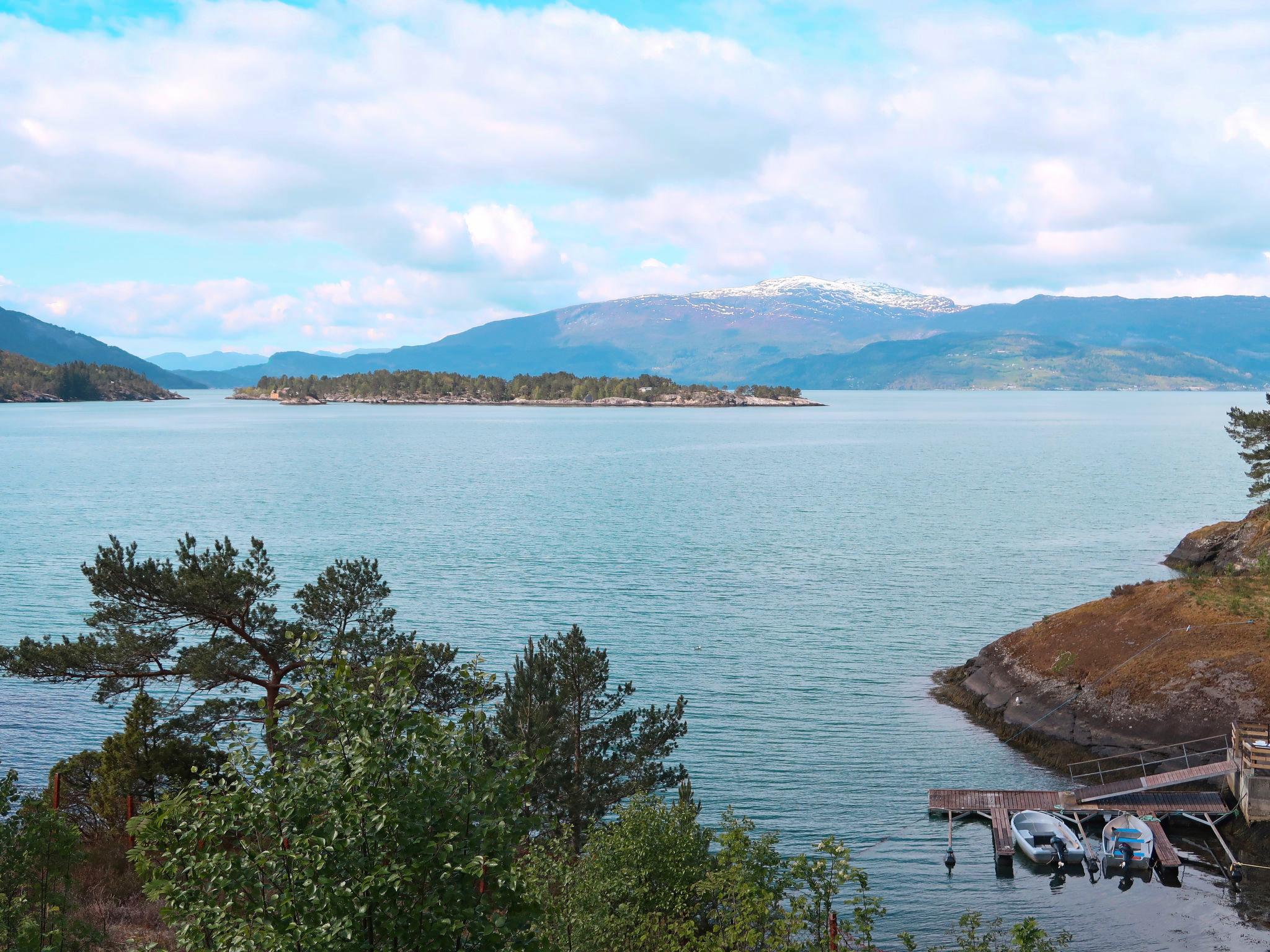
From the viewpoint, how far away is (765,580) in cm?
7406

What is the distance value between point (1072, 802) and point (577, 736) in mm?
20057

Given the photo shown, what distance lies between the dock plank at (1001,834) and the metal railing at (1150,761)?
19.2 feet

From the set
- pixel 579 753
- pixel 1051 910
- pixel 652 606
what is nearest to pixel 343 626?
pixel 579 753

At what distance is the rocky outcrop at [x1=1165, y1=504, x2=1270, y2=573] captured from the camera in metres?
69.2

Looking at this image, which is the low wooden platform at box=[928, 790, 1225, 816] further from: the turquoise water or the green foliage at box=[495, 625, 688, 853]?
the green foliage at box=[495, 625, 688, 853]

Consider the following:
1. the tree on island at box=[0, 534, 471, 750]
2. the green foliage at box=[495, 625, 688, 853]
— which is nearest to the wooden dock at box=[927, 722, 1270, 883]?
the green foliage at box=[495, 625, 688, 853]

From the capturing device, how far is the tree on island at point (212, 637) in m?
28.9

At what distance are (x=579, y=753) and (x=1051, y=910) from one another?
51.4 ft

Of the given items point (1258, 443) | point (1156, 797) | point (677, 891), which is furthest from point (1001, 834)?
point (1258, 443)

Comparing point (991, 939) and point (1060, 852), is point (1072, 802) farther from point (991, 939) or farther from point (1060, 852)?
point (991, 939)

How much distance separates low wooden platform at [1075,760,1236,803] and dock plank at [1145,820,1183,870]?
6.95 feet

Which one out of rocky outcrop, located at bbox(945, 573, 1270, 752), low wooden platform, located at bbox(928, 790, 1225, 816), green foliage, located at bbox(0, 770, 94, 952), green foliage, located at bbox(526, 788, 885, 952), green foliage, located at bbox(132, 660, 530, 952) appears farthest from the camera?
rocky outcrop, located at bbox(945, 573, 1270, 752)

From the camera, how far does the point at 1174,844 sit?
3459cm

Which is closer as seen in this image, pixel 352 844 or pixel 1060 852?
pixel 352 844
